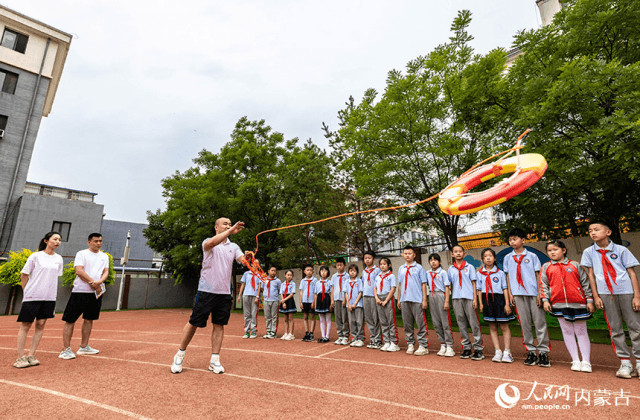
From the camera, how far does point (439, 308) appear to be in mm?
6285

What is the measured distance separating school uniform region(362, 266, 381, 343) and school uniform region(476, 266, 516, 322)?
2134 mm

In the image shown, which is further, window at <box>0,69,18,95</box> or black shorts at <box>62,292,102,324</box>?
window at <box>0,69,18,95</box>

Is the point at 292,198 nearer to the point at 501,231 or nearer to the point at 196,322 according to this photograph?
the point at 501,231

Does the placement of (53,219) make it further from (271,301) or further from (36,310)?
(36,310)

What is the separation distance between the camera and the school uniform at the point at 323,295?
794 centimetres

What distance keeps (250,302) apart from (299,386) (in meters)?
5.11

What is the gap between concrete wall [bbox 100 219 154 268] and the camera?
33.1 m

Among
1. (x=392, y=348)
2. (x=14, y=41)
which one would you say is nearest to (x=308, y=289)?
(x=392, y=348)

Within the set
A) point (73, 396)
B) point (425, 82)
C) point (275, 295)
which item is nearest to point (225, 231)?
point (73, 396)

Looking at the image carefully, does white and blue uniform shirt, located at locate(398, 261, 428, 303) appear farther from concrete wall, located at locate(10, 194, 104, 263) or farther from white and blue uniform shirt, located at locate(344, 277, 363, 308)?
concrete wall, located at locate(10, 194, 104, 263)

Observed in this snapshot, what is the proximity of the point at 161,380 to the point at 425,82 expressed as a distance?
1127 centimetres

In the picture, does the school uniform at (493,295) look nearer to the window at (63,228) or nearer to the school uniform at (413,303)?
the school uniform at (413,303)

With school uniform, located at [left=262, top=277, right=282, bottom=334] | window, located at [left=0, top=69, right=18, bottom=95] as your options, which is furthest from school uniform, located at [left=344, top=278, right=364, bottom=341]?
window, located at [left=0, top=69, right=18, bottom=95]

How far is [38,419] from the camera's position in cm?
297
